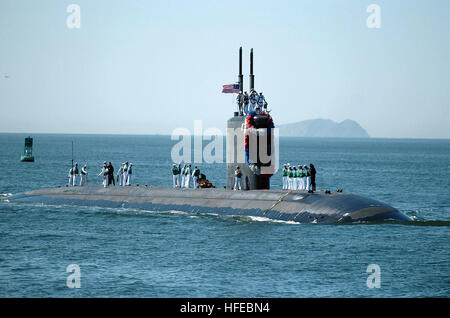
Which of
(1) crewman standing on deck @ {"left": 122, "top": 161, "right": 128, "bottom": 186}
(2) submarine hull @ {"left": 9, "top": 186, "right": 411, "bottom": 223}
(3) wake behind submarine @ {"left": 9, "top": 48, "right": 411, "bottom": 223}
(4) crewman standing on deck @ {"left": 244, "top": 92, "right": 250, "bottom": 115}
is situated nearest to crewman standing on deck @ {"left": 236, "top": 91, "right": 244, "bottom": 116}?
(4) crewman standing on deck @ {"left": 244, "top": 92, "right": 250, "bottom": 115}

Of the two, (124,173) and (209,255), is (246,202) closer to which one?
(209,255)

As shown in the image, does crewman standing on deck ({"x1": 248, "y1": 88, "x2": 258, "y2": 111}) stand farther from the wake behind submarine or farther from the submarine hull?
the submarine hull

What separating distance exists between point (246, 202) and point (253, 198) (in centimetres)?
49

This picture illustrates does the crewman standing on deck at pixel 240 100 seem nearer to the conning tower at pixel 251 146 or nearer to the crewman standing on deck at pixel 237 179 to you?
the conning tower at pixel 251 146

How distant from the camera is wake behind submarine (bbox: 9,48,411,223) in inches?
1393

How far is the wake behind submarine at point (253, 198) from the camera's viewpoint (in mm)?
35375

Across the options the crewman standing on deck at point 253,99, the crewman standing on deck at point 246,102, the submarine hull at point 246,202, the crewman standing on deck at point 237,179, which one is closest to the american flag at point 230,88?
the crewman standing on deck at point 246,102

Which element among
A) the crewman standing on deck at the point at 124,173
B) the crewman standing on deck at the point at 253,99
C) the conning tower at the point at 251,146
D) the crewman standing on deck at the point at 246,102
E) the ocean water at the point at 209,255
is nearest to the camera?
the ocean water at the point at 209,255

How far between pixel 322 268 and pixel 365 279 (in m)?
2.32

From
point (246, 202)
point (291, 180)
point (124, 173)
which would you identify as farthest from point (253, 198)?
point (124, 173)

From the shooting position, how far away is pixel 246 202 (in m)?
38.0

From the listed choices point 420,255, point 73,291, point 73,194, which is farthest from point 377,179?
point 73,291

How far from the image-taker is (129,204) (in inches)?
1721

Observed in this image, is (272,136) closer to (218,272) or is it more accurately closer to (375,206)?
(375,206)
